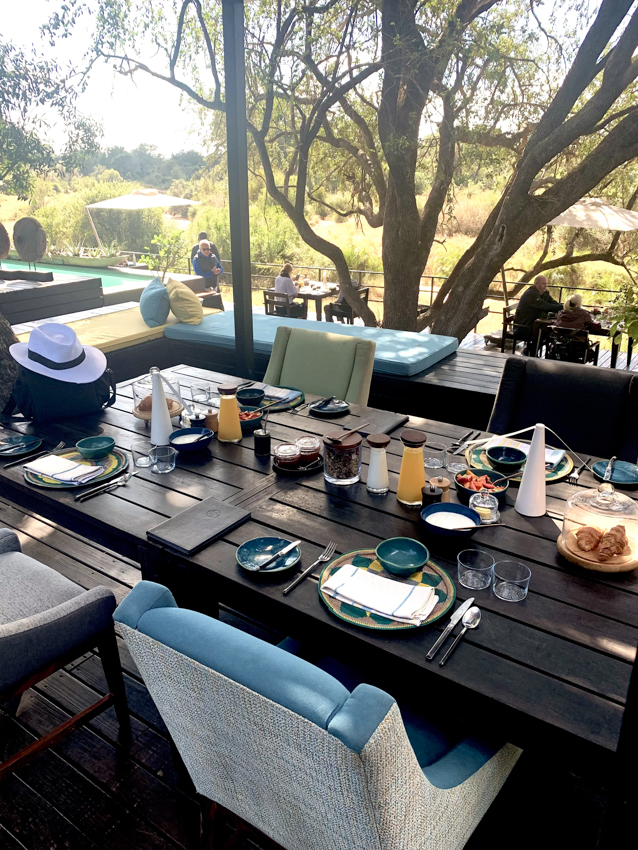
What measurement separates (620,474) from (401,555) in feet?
2.81

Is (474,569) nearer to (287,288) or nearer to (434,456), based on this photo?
(434,456)

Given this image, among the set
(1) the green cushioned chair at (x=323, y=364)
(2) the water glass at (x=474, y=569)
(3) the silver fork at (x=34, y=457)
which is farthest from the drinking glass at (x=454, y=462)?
(3) the silver fork at (x=34, y=457)

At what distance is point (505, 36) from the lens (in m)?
6.96

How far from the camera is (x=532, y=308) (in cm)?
643

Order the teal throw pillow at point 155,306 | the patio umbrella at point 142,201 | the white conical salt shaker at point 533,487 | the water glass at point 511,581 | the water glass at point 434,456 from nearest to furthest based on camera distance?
1. the water glass at point 511,581
2. the white conical salt shaker at point 533,487
3. the water glass at point 434,456
4. the teal throw pillow at point 155,306
5. the patio umbrella at point 142,201

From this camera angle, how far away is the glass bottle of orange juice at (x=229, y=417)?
2.12m

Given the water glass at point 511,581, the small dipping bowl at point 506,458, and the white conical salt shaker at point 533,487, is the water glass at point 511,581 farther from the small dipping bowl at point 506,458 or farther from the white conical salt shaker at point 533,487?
the small dipping bowl at point 506,458

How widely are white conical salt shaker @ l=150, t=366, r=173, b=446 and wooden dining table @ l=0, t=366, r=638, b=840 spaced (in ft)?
0.46

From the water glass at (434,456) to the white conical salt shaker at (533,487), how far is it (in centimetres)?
34

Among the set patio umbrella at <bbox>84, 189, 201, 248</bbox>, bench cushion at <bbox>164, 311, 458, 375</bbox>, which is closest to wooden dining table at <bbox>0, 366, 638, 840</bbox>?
bench cushion at <bbox>164, 311, 458, 375</bbox>

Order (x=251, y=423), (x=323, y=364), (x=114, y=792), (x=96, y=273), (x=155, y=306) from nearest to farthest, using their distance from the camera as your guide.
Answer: (x=114, y=792) → (x=251, y=423) → (x=323, y=364) → (x=155, y=306) → (x=96, y=273)

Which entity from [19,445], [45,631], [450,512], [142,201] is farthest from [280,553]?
[142,201]

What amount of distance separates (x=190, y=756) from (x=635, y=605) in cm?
96

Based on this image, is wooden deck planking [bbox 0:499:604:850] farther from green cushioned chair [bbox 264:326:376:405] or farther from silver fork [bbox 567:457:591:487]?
green cushioned chair [bbox 264:326:376:405]
